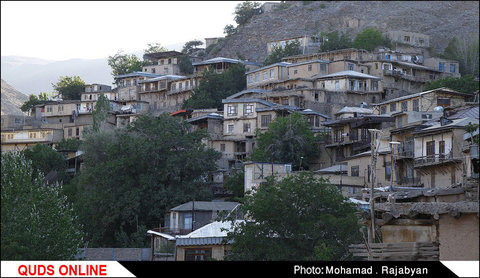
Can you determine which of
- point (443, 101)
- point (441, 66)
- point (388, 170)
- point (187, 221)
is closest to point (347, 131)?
point (443, 101)

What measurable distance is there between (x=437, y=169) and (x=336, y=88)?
29.5 meters

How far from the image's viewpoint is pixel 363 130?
53969mm

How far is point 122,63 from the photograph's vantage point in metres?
104

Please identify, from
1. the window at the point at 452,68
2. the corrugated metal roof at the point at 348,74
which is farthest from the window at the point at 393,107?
the window at the point at 452,68

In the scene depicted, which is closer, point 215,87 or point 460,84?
point 460,84

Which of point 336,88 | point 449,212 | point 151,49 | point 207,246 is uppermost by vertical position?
point 151,49

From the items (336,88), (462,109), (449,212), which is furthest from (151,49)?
(449,212)

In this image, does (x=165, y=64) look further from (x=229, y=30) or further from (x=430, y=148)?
(x=430, y=148)

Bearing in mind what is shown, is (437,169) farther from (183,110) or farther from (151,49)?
(151,49)

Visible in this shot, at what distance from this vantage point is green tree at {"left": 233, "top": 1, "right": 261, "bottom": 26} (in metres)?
117

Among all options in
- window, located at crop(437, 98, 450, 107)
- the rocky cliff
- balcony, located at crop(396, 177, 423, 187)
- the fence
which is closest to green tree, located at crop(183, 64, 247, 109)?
the rocky cliff

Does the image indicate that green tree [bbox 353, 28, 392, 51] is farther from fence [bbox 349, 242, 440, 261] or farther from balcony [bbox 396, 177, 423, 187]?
fence [bbox 349, 242, 440, 261]

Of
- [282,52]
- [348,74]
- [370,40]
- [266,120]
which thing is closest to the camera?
[266,120]

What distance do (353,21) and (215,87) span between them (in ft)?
112
